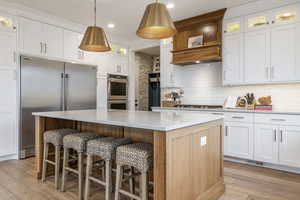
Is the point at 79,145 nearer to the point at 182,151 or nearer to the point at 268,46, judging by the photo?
the point at 182,151

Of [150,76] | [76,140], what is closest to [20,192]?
[76,140]

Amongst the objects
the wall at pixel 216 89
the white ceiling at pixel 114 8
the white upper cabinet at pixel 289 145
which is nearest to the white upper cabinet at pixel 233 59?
the wall at pixel 216 89

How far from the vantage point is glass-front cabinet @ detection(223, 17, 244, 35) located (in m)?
3.58

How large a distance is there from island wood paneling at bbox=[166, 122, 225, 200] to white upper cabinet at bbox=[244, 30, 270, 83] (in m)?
1.75

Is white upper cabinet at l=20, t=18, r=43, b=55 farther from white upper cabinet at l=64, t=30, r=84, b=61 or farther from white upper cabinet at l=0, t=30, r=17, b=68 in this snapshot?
white upper cabinet at l=64, t=30, r=84, b=61

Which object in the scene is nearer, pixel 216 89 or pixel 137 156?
pixel 137 156

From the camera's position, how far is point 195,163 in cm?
184

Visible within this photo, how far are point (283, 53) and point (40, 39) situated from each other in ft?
14.5

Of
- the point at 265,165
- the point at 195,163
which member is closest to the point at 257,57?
the point at 265,165

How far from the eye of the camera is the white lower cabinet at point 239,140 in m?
3.26

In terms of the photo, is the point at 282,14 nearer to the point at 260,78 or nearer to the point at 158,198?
the point at 260,78

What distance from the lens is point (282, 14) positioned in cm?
319

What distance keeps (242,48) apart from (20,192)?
402 cm

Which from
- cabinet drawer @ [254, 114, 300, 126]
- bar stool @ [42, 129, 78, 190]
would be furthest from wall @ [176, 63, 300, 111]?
bar stool @ [42, 129, 78, 190]
